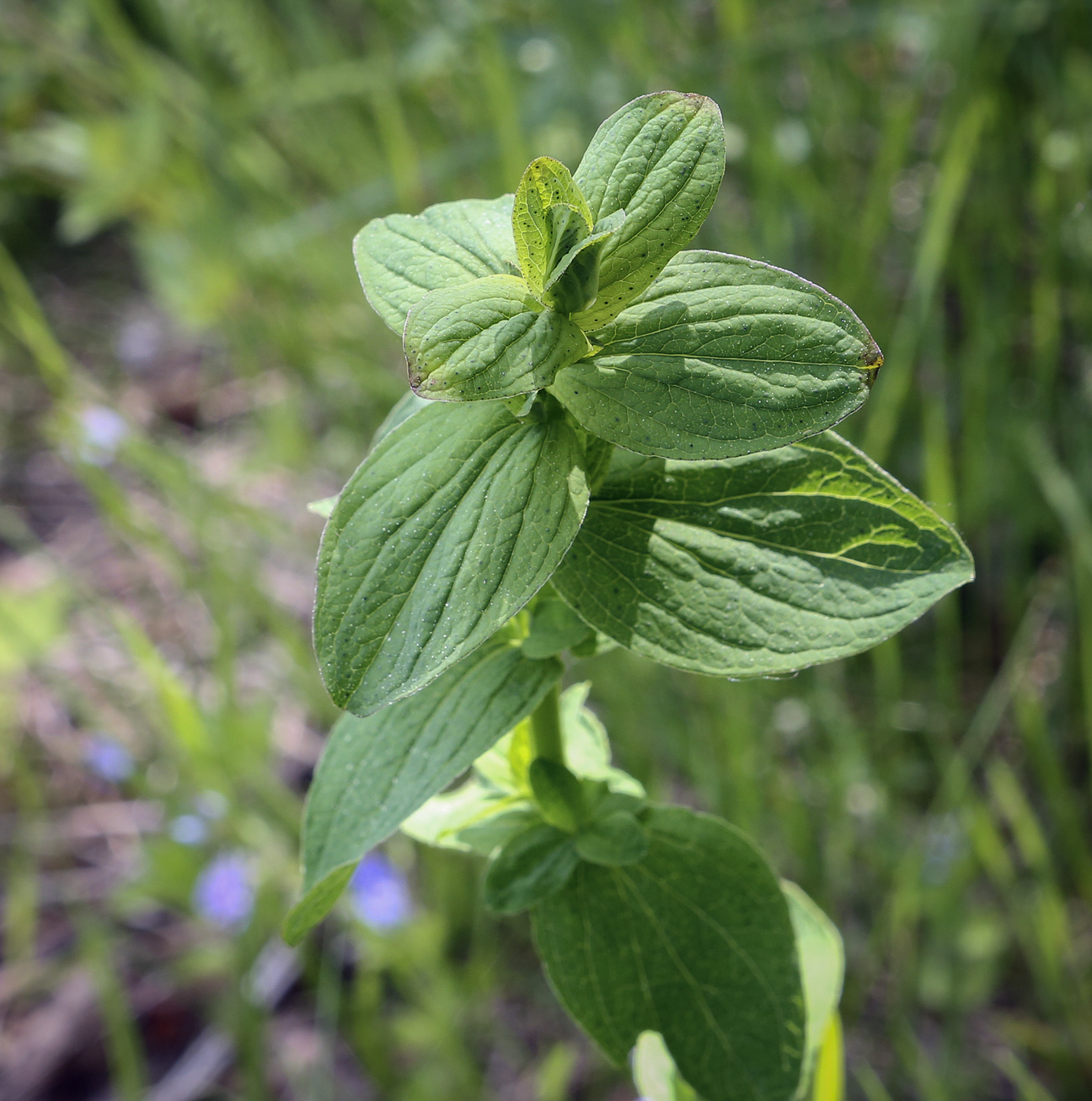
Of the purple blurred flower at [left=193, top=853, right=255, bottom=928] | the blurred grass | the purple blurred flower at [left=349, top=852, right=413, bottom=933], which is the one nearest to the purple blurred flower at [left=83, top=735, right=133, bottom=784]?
the blurred grass

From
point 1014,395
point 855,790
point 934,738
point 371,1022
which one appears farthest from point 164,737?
point 1014,395

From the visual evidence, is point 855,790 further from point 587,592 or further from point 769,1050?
point 587,592

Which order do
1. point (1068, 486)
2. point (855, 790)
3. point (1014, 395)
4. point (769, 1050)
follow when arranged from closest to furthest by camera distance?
point (769, 1050) → point (1068, 486) → point (855, 790) → point (1014, 395)

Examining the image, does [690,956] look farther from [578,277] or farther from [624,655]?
[624,655]

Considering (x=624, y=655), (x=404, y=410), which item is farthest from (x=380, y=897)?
(x=404, y=410)

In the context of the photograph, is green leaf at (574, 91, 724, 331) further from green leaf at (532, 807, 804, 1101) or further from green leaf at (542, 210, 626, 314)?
green leaf at (532, 807, 804, 1101)

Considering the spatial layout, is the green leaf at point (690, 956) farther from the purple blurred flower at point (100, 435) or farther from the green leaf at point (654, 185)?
the purple blurred flower at point (100, 435)

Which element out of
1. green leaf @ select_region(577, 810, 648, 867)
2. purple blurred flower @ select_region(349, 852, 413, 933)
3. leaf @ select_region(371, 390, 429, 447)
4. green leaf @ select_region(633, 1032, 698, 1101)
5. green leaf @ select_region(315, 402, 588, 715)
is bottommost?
purple blurred flower @ select_region(349, 852, 413, 933)
